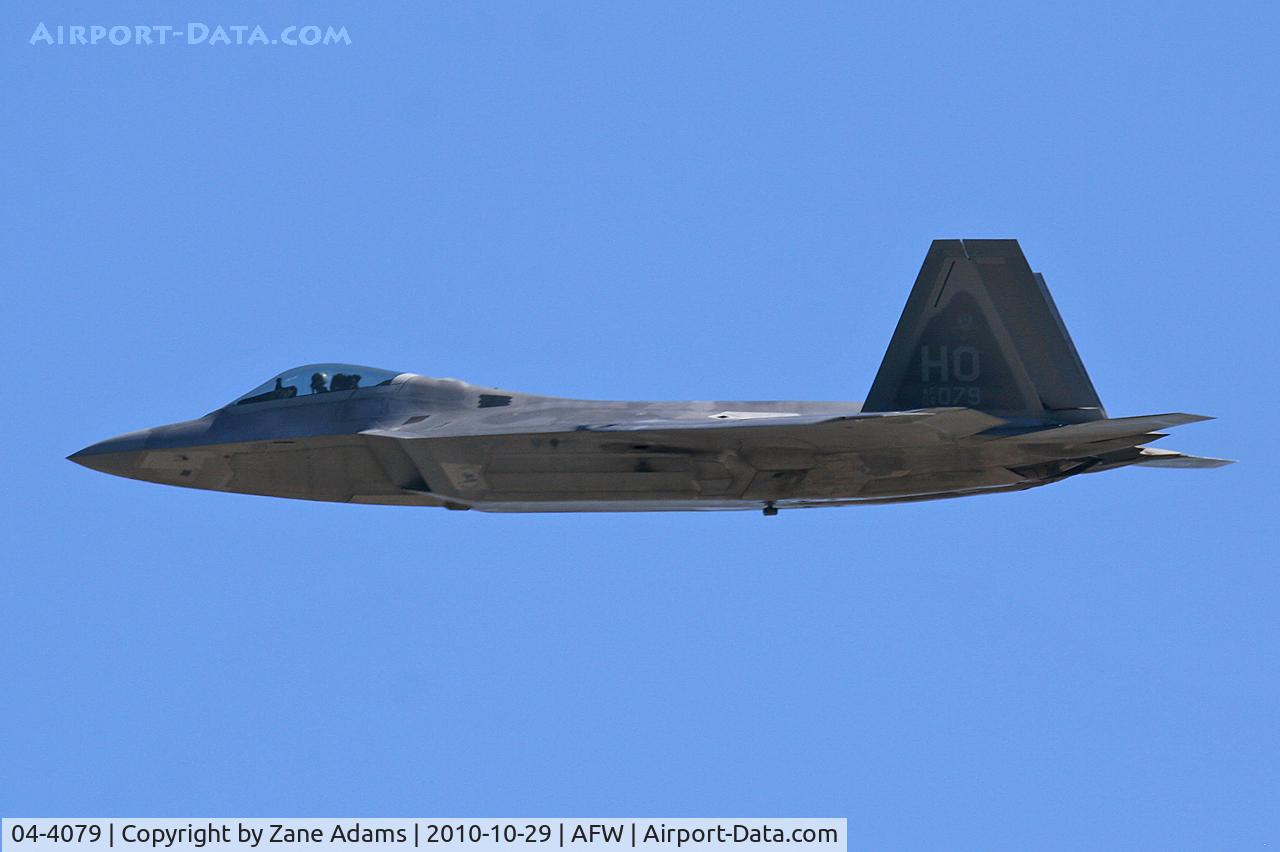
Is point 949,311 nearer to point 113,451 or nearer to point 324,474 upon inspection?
point 324,474

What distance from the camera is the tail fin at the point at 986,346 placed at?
25.0 metres

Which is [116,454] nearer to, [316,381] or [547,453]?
[316,381]

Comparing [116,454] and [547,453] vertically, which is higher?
[116,454]

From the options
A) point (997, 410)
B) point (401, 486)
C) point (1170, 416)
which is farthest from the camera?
point (401, 486)

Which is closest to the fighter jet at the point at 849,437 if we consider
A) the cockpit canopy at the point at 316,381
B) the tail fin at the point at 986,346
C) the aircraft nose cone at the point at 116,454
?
the tail fin at the point at 986,346

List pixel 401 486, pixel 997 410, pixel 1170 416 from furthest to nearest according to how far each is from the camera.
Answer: pixel 401 486, pixel 997 410, pixel 1170 416

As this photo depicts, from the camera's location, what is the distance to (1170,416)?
2289 cm

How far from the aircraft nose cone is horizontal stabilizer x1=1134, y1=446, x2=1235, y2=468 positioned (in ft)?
43.1

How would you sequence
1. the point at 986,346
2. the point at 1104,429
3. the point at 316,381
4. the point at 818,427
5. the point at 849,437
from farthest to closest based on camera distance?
1. the point at 316,381
2. the point at 986,346
3. the point at 849,437
4. the point at 818,427
5. the point at 1104,429

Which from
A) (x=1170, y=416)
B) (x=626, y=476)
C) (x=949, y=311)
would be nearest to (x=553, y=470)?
(x=626, y=476)

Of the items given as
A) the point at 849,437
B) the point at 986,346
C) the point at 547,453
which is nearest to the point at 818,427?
the point at 849,437

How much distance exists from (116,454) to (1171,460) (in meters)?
13.9

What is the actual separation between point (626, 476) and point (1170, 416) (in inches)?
260

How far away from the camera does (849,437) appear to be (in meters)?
24.6
